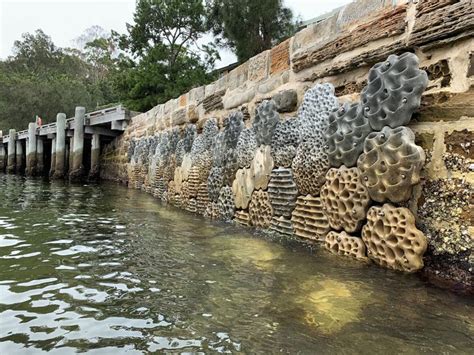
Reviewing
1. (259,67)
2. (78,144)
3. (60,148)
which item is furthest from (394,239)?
(60,148)

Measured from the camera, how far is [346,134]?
2461mm

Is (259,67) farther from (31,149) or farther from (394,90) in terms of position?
(31,149)

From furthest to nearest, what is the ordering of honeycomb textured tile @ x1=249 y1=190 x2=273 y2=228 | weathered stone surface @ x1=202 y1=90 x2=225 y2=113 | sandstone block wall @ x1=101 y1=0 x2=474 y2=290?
weathered stone surface @ x1=202 y1=90 x2=225 y2=113, honeycomb textured tile @ x1=249 y1=190 x2=273 y2=228, sandstone block wall @ x1=101 y1=0 x2=474 y2=290

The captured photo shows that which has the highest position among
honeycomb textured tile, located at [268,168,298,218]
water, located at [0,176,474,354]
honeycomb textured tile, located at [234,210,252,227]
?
Answer: honeycomb textured tile, located at [268,168,298,218]

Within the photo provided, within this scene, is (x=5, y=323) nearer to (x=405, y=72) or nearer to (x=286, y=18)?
(x=405, y=72)

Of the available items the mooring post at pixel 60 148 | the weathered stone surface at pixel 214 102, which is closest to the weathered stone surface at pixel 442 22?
the weathered stone surface at pixel 214 102

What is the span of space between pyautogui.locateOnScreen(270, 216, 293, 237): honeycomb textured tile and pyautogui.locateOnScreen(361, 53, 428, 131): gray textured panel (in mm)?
1130

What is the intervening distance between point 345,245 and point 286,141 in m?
1.11

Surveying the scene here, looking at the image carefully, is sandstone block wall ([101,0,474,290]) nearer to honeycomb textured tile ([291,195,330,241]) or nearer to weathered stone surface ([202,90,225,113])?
honeycomb textured tile ([291,195,330,241])

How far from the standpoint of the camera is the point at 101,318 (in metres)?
1.60

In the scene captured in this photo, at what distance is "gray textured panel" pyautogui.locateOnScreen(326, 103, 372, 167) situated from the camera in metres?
2.37

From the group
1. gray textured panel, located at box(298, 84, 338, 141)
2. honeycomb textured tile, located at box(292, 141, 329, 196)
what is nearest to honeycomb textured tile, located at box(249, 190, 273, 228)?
honeycomb textured tile, located at box(292, 141, 329, 196)

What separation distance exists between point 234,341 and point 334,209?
4.44 ft

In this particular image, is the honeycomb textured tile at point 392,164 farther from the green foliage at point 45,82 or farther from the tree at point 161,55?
the green foliage at point 45,82
